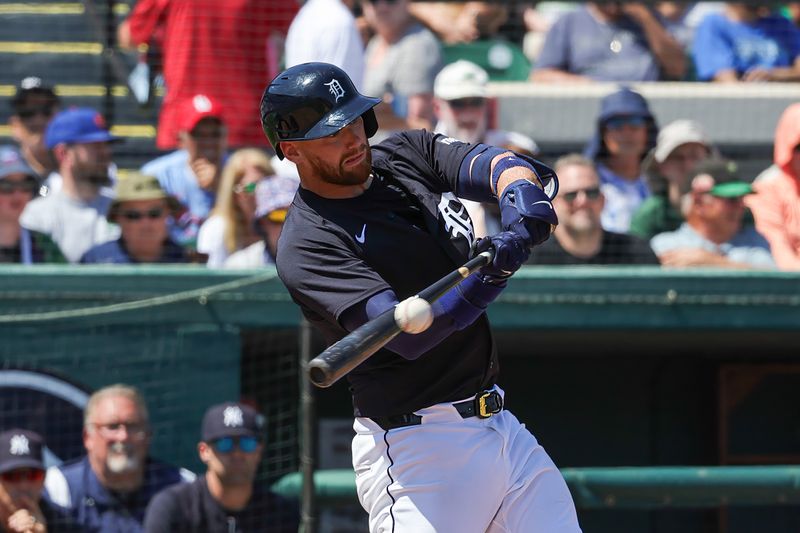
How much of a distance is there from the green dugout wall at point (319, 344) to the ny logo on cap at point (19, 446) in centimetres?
31

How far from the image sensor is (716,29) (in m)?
7.19

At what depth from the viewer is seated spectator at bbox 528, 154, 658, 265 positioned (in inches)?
222

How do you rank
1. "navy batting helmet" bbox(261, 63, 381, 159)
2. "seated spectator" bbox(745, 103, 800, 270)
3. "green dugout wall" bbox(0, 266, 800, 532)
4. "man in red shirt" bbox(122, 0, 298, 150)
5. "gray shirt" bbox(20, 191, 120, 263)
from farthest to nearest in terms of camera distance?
"man in red shirt" bbox(122, 0, 298, 150)
"seated spectator" bbox(745, 103, 800, 270)
"gray shirt" bbox(20, 191, 120, 263)
"green dugout wall" bbox(0, 266, 800, 532)
"navy batting helmet" bbox(261, 63, 381, 159)

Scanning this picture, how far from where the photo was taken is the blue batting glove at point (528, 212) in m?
3.01

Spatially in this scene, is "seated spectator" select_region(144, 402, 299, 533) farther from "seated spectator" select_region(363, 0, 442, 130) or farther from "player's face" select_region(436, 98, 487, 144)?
"seated spectator" select_region(363, 0, 442, 130)

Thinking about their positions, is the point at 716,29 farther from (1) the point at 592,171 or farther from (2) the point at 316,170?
(2) the point at 316,170

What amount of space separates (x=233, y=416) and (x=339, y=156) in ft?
7.28

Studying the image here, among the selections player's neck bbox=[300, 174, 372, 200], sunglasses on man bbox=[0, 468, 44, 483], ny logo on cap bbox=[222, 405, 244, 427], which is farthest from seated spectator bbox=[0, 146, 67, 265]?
player's neck bbox=[300, 174, 372, 200]

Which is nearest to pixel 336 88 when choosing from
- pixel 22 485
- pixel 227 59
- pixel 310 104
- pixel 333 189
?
pixel 310 104

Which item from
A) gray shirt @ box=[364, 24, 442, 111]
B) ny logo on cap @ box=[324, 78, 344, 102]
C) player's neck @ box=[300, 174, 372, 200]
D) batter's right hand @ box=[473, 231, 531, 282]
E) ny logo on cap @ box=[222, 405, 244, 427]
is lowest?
ny logo on cap @ box=[222, 405, 244, 427]

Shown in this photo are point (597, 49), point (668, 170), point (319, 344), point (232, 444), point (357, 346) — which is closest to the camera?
point (357, 346)

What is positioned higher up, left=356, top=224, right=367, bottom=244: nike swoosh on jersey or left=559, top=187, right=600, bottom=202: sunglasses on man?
left=559, top=187, right=600, bottom=202: sunglasses on man

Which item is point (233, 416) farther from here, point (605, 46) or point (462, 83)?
→ point (605, 46)

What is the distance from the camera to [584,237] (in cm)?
568
